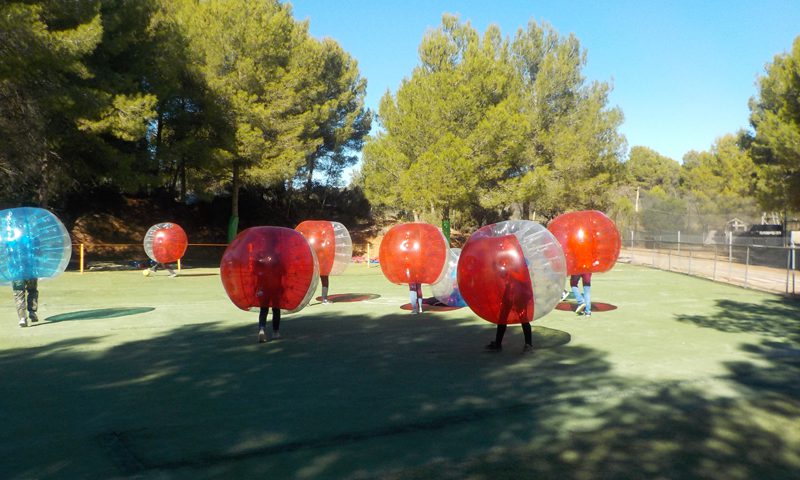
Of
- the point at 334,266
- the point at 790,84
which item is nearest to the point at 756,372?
the point at 334,266

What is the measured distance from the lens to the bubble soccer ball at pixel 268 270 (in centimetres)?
834

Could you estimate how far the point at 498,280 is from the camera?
7348mm

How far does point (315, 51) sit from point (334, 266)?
23087 millimetres

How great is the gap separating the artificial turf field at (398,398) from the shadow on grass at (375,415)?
2 centimetres

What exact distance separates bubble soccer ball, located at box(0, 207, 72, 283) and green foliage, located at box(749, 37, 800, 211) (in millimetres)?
27566

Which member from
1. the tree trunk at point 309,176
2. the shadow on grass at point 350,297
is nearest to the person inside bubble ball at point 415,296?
the shadow on grass at point 350,297

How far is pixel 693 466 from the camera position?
13.9 feet

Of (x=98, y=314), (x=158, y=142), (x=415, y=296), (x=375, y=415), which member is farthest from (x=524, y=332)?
(x=158, y=142)

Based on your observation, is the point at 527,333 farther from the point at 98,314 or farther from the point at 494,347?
the point at 98,314

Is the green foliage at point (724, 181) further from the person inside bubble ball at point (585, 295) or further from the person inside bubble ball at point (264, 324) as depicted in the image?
the person inside bubble ball at point (264, 324)

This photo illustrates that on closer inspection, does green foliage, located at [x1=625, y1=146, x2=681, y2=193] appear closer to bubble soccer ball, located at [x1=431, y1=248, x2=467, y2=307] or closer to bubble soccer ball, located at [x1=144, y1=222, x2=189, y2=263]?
bubble soccer ball, located at [x1=144, y1=222, x2=189, y2=263]

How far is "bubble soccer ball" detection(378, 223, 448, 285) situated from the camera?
36.4 feet

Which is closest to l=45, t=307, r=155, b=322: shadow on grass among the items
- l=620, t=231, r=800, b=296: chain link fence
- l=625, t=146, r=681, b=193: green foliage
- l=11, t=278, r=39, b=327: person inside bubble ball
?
l=11, t=278, r=39, b=327: person inside bubble ball

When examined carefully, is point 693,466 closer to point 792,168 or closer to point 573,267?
point 573,267
